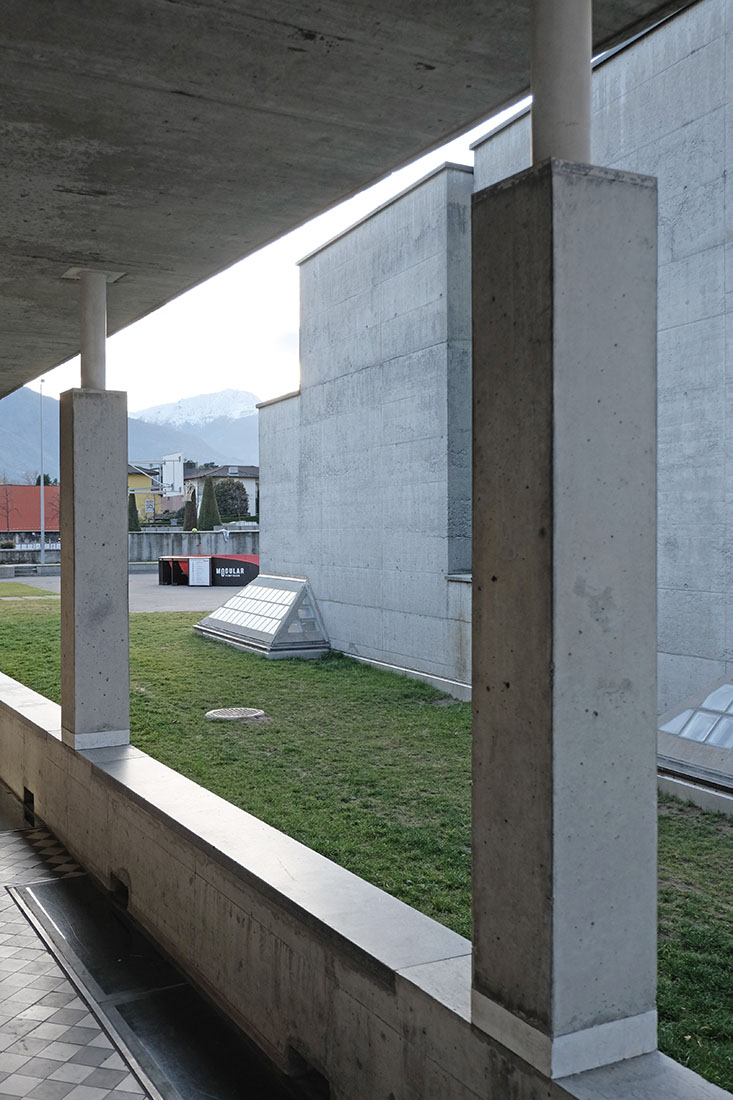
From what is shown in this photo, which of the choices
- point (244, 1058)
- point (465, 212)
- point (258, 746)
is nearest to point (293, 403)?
point (465, 212)

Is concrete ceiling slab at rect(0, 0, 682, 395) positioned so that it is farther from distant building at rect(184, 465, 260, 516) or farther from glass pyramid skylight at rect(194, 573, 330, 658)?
distant building at rect(184, 465, 260, 516)

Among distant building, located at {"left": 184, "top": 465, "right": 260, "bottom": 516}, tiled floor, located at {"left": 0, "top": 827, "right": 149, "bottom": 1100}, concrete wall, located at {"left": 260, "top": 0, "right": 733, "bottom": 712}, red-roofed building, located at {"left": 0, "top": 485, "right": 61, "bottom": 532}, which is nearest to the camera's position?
tiled floor, located at {"left": 0, "top": 827, "right": 149, "bottom": 1100}

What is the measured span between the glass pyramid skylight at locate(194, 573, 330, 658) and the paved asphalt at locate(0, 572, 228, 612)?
5085mm

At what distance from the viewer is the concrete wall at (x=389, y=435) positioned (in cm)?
1339

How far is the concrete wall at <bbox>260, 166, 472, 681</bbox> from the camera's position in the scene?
43.9ft

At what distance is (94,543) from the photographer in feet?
23.7

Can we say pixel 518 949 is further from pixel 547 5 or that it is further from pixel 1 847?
pixel 1 847

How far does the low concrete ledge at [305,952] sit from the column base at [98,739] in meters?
0.32

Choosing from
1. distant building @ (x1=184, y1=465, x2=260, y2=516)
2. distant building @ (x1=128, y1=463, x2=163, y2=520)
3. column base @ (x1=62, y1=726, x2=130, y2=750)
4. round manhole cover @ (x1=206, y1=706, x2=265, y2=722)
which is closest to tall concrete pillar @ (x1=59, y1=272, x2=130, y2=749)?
column base @ (x1=62, y1=726, x2=130, y2=750)

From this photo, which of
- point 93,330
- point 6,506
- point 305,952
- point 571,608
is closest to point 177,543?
point 6,506

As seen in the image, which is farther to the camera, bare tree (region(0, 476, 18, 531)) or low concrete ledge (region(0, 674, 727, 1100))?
bare tree (region(0, 476, 18, 531))

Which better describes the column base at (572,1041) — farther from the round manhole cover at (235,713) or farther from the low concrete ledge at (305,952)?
the round manhole cover at (235,713)

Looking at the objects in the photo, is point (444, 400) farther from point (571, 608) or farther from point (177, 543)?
point (177, 543)

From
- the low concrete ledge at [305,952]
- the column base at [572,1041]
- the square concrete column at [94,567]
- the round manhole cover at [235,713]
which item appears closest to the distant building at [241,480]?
the round manhole cover at [235,713]
